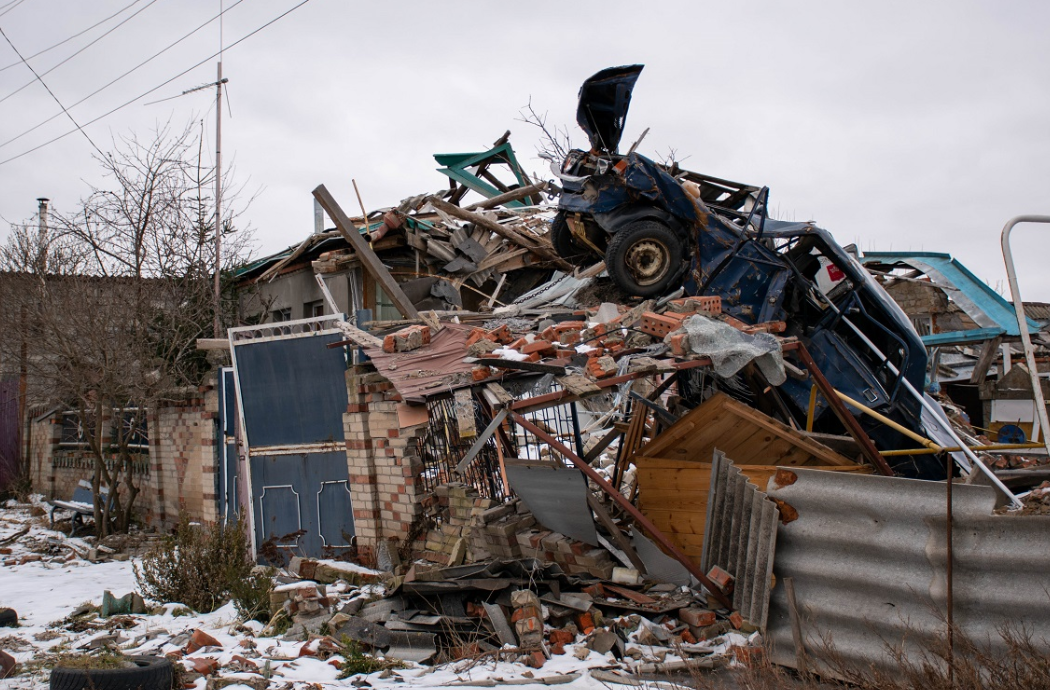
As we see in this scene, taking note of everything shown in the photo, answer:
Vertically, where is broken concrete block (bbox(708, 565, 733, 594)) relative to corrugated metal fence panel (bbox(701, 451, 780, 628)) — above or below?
below

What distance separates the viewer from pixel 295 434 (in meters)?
9.00

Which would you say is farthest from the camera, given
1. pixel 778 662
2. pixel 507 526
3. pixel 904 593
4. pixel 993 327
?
pixel 993 327

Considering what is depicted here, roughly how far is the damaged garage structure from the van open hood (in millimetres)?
24

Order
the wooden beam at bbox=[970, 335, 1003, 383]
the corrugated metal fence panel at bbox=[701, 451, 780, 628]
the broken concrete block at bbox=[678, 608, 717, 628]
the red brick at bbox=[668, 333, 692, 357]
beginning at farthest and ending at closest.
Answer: the wooden beam at bbox=[970, 335, 1003, 383], the red brick at bbox=[668, 333, 692, 357], the broken concrete block at bbox=[678, 608, 717, 628], the corrugated metal fence panel at bbox=[701, 451, 780, 628]

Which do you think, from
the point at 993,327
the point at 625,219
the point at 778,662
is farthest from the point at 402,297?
the point at 993,327

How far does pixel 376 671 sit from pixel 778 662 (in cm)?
264

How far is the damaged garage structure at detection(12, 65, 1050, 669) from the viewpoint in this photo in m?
4.59

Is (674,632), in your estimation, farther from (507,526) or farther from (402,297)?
(402,297)

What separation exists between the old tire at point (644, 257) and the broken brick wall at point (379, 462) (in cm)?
267

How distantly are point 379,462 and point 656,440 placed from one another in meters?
3.04

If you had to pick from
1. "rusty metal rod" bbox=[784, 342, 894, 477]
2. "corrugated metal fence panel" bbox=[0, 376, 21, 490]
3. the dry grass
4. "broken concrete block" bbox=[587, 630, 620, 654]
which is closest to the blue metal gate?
"broken concrete block" bbox=[587, 630, 620, 654]

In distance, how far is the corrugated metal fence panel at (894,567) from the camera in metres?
3.98

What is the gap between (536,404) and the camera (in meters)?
5.43

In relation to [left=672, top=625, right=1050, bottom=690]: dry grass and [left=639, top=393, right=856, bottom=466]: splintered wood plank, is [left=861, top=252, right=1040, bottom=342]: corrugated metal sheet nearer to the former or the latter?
[left=639, top=393, right=856, bottom=466]: splintered wood plank
